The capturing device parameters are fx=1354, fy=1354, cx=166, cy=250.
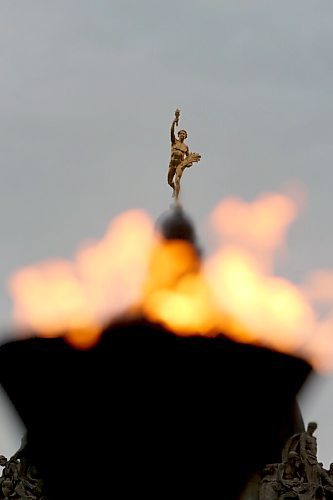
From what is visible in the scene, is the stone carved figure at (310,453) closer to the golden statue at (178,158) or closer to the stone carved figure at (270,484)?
the stone carved figure at (270,484)

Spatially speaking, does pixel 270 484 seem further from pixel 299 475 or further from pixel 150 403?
pixel 150 403

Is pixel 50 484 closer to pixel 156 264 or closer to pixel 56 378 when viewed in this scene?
pixel 56 378

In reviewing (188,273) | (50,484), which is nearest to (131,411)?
(50,484)

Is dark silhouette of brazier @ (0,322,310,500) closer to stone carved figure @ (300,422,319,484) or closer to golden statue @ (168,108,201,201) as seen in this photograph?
stone carved figure @ (300,422,319,484)

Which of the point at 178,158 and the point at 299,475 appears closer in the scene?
the point at 299,475

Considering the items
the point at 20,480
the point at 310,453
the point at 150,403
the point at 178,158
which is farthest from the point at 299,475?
the point at 178,158

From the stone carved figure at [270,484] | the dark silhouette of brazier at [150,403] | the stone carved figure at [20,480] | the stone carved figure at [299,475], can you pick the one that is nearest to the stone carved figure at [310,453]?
the stone carved figure at [299,475]

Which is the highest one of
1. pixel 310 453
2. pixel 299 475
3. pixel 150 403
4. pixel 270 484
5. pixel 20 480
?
pixel 310 453
